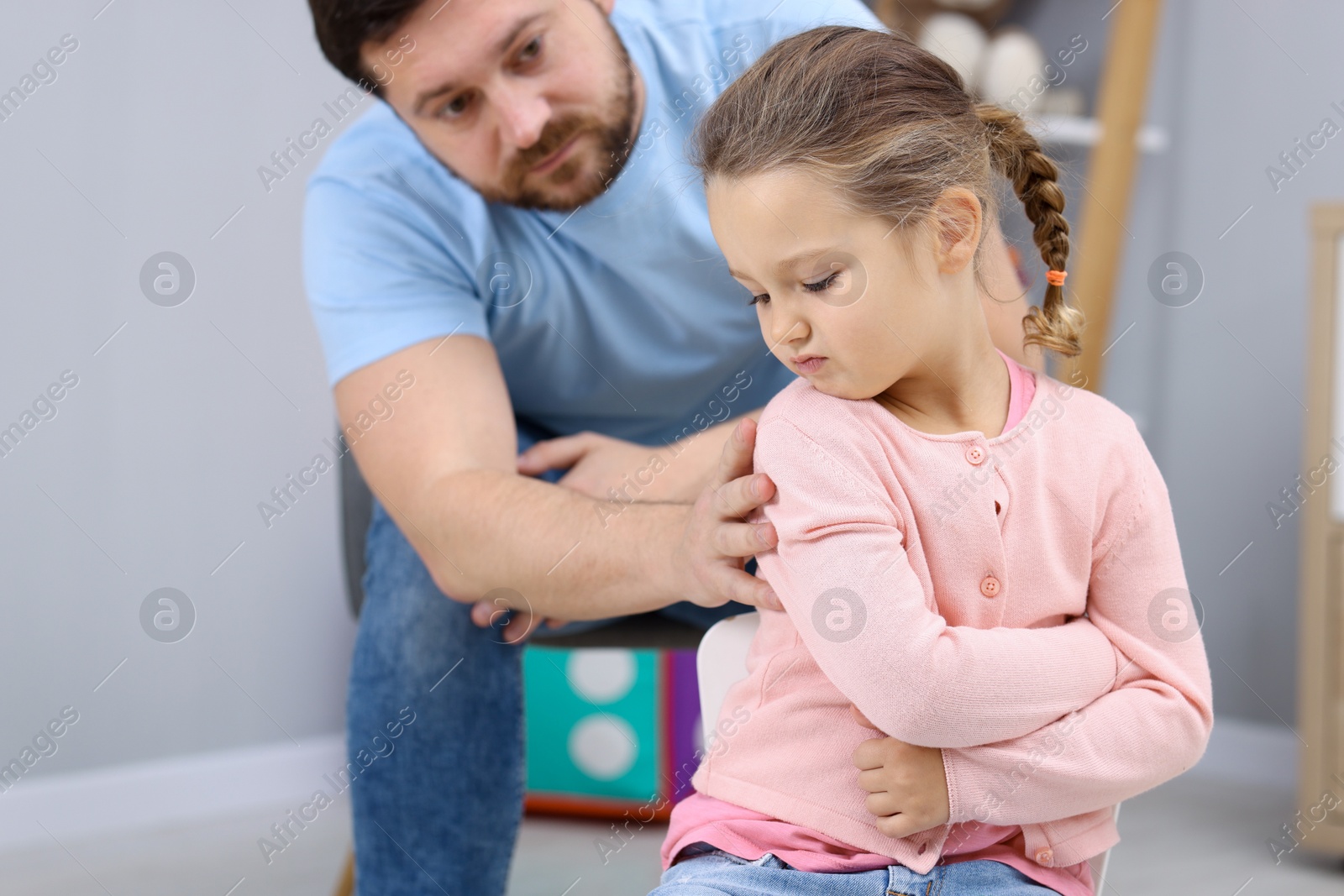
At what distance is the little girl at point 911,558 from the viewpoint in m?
0.65

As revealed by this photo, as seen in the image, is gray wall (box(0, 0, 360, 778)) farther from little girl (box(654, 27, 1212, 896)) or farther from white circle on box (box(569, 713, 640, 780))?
little girl (box(654, 27, 1212, 896))

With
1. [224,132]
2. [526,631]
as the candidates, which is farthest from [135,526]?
[526,631]

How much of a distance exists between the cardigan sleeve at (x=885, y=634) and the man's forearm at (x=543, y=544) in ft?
0.69

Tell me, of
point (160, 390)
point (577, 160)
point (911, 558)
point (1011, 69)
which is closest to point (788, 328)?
point (911, 558)

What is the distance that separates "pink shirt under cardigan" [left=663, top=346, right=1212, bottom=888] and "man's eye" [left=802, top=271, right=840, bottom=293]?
67 millimetres

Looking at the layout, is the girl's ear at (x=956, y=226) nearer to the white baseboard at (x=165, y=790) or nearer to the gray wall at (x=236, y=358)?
the gray wall at (x=236, y=358)

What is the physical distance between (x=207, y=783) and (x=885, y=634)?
1710mm

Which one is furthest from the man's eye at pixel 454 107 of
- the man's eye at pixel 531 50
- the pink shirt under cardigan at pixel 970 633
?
the pink shirt under cardigan at pixel 970 633

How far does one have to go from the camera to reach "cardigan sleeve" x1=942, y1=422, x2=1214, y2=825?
657mm

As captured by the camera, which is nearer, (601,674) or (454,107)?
(454,107)

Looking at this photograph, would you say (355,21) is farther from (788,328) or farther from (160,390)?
(160,390)

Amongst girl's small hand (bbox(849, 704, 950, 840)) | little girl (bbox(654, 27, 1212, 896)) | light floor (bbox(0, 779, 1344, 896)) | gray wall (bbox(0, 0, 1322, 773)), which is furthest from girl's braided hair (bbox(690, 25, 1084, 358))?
gray wall (bbox(0, 0, 1322, 773))

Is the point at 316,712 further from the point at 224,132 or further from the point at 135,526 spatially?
the point at 224,132

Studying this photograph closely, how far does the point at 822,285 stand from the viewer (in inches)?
26.3
